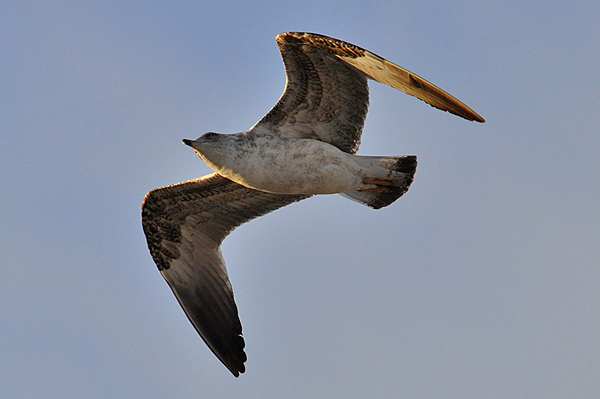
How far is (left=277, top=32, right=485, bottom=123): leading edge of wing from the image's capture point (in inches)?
336

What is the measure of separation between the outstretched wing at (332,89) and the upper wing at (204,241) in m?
1.43

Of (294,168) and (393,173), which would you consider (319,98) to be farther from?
(393,173)

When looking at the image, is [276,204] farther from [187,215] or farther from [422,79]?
[422,79]

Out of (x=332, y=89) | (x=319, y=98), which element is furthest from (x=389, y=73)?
(x=319, y=98)

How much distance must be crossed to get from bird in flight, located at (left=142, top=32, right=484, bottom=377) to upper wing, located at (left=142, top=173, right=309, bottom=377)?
1cm

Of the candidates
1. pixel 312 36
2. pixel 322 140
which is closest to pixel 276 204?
pixel 322 140

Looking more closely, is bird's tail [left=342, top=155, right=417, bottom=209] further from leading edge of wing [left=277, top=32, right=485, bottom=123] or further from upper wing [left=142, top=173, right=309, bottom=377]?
leading edge of wing [left=277, top=32, right=485, bottom=123]

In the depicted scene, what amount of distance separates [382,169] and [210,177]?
2.35m

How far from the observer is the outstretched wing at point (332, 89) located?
875 centimetres

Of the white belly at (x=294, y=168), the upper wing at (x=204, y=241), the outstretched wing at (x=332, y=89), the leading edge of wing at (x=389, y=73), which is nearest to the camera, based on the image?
the leading edge of wing at (x=389, y=73)

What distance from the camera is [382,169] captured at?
10.3m

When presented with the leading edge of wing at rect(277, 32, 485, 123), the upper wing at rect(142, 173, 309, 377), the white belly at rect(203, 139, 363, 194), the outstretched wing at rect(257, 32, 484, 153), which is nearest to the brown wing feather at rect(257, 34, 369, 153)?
the outstretched wing at rect(257, 32, 484, 153)

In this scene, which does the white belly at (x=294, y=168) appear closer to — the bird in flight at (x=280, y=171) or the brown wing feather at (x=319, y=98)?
the bird in flight at (x=280, y=171)

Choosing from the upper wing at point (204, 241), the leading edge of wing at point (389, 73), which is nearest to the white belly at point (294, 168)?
the leading edge of wing at point (389, 73)
